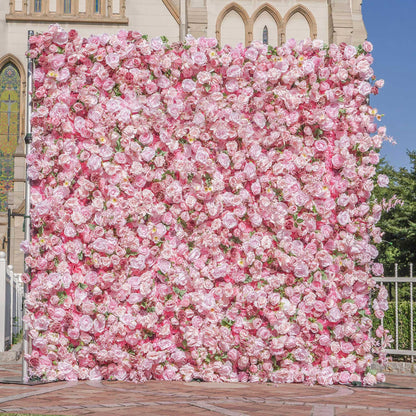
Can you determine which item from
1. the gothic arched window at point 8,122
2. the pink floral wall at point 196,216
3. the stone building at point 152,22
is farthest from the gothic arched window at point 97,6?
the pink floral wall at point 196,216

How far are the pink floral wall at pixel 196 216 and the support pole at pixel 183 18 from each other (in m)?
25.6

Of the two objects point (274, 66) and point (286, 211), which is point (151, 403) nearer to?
point (286, 211)

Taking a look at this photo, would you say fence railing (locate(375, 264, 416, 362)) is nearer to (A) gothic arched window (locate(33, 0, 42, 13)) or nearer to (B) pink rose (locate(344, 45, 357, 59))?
(B) pink rose (locate(344, 45, 357, 59))

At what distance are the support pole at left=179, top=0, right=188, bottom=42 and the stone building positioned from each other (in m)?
0.05

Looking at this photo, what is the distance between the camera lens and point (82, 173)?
6.98 m

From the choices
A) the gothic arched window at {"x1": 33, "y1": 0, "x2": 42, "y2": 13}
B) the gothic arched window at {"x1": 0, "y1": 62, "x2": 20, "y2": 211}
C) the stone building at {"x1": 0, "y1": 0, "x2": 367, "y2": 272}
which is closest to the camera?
the gothic arched window at {"x1": 0, "y1": 62, "x2": 20, "y2": 211}

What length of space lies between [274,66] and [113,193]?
86.0 inches

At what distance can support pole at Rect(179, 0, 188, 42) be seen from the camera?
32.1m

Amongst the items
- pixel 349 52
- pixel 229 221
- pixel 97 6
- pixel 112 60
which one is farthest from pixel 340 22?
pixel 229 221

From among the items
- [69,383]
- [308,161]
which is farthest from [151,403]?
[308,161]

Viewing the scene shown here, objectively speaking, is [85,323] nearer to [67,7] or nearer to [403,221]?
[403,221]

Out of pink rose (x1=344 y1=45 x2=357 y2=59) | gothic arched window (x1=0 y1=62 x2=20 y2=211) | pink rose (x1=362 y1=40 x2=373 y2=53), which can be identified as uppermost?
gothic arched window (x1=0 y1=62 x2=20 y2=211)

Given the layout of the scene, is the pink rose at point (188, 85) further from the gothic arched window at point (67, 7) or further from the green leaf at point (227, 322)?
the gothic arched window at point (67, 7)

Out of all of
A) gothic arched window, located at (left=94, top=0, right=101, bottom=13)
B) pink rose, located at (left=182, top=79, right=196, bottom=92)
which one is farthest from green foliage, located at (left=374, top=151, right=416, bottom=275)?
gothic arched window, located at (left=94, top=0, right=101, bottom=13)
